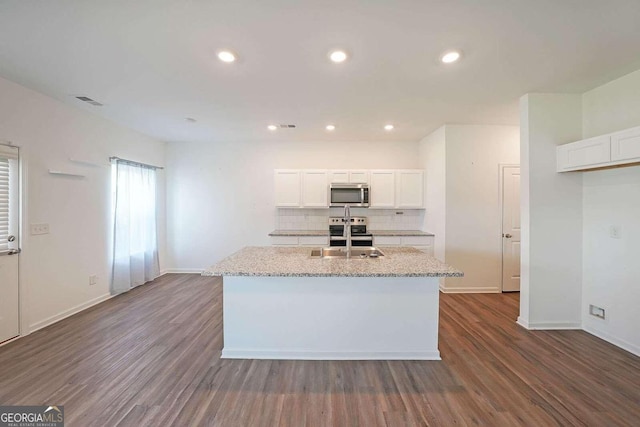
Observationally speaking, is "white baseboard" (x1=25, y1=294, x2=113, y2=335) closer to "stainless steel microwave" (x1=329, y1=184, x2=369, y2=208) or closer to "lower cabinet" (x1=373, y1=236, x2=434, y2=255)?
"stainless steel microwave" (x1=329, y1=184, x2=369, y2=208)

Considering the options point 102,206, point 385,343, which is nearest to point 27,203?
point 102,206

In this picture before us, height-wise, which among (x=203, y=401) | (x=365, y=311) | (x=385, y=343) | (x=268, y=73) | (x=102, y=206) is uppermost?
(x=268, y=73)

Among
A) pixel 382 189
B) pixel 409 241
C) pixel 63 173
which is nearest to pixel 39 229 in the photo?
pixel 63 173

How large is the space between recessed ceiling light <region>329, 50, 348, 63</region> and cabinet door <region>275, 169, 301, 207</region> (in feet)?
8.86

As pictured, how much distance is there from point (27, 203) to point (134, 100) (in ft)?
5.13

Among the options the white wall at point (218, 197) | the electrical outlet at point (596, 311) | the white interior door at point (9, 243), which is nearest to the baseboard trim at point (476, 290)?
the electrical outlet at point (596, 311)

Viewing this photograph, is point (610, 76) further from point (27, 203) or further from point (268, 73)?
point (27, 203)

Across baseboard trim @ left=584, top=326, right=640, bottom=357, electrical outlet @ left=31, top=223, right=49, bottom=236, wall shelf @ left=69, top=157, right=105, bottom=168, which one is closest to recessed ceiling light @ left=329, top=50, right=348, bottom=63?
wall shelf @ left=69, top=157, right=105, bottom=168

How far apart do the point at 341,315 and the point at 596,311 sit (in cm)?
275

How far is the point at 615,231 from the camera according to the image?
103 inches

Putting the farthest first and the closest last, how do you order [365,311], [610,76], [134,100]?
[134,100] → [610,76] → [365,311]

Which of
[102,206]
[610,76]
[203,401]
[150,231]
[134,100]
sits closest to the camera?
[203,401]

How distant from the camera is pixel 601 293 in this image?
276 centimetres

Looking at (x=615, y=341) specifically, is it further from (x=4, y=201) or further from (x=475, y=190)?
(x=4, y=201)
